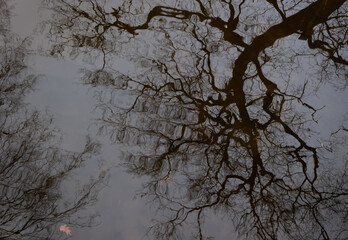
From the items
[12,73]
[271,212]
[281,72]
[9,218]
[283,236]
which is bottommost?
[9,218]

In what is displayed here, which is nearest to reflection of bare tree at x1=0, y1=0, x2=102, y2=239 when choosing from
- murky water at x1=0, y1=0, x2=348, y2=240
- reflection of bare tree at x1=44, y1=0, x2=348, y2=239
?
murky water at x1=0, y1=0, x2=348, y2=240

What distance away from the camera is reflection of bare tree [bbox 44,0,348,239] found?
3221 mm

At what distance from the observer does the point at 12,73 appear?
3264mm

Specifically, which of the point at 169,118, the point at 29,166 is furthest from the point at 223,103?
the point at 29,166

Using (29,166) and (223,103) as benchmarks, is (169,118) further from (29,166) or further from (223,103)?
Result: (29,166)

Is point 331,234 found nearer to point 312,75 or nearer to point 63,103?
point 312,75

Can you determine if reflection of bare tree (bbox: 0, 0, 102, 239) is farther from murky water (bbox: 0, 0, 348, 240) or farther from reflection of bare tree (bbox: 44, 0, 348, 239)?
reflection of bare tree (bbox: 44, 0, 348, 239)

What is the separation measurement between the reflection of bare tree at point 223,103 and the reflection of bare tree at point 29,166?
0.56m

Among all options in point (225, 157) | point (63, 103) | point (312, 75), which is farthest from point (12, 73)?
point (312, 75)

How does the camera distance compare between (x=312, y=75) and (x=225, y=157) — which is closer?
(x=225, y=157)

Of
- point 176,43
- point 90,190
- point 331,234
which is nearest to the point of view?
point 90,190

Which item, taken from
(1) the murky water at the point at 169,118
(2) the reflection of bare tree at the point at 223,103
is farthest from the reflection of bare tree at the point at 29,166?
(2) the reflection of bare tree at the point at 223,103

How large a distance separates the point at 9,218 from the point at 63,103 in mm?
1260

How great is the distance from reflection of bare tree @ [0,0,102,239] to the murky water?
10 millimetres
